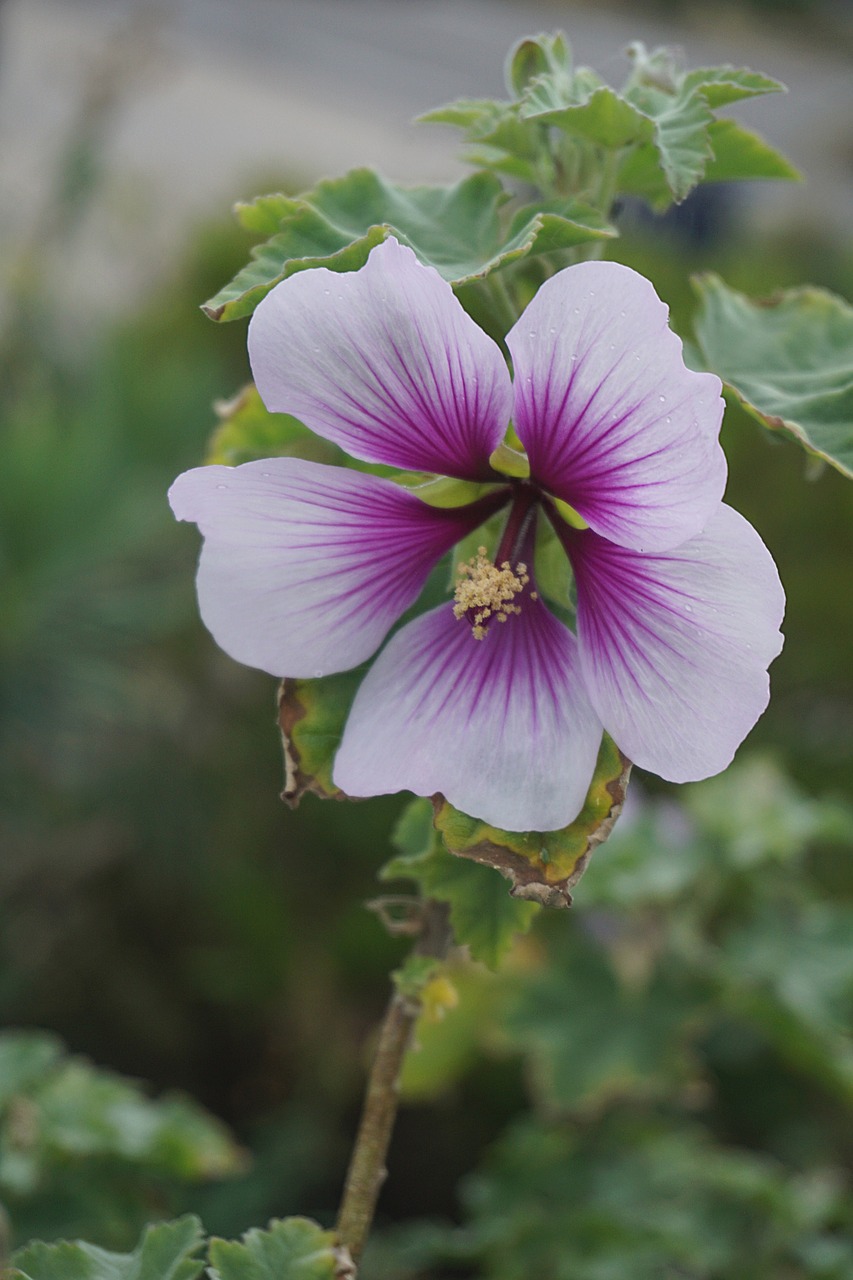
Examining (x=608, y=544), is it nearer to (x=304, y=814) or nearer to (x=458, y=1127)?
(x=458, y=1127)

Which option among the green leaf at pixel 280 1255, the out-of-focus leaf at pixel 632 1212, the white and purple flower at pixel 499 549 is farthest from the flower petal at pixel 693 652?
the out-of-focus leaf at pixel 632 1212

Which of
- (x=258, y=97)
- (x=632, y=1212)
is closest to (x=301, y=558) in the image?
(x=632, y=1212)

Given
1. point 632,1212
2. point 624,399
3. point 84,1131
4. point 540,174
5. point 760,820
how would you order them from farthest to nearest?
point 760,820, point 632,1212, point 84,1131, point 540,174, point 624,399

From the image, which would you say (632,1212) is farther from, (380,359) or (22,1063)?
(380,359)

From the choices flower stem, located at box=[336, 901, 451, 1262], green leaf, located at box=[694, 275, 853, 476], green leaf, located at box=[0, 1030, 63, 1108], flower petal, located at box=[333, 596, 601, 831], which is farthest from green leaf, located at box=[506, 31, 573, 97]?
green leaf, located at box=[0, 1030, 63, 1108]

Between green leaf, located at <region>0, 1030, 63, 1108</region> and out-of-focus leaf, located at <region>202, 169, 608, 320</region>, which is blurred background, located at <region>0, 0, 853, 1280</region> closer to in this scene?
green leaf, located at <region>0, 1030, 63, 1108</region>

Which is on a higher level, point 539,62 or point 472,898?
point 539,62

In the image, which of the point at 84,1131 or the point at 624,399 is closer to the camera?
the point at 624,399
